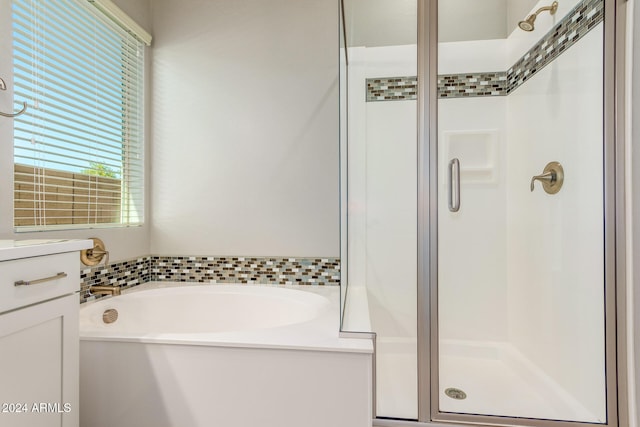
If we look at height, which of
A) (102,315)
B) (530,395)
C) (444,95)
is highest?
(444,95)

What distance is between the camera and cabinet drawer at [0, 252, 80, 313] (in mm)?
833

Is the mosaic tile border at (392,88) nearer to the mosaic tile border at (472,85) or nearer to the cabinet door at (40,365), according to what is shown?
the mosaic tile border at (472,85)

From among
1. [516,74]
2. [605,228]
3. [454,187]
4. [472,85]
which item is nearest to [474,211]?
[454,187]

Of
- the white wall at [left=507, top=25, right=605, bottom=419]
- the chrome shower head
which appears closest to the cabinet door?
the white wall at [left=507, top=25, right=605, bottom=419]

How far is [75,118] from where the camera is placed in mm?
1712

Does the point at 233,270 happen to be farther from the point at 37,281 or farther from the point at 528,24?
the point at 528,24

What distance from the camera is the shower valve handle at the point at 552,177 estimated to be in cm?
160

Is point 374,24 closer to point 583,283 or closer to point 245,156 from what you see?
point 245,156

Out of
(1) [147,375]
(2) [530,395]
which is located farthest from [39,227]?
(2) [530,395]

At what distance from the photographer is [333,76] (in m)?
2.17

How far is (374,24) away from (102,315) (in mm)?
2060

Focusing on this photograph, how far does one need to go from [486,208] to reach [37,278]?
1.82 meters

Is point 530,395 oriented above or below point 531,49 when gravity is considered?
below

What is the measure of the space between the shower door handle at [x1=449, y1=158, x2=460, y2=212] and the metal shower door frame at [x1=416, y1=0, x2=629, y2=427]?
99 mm
